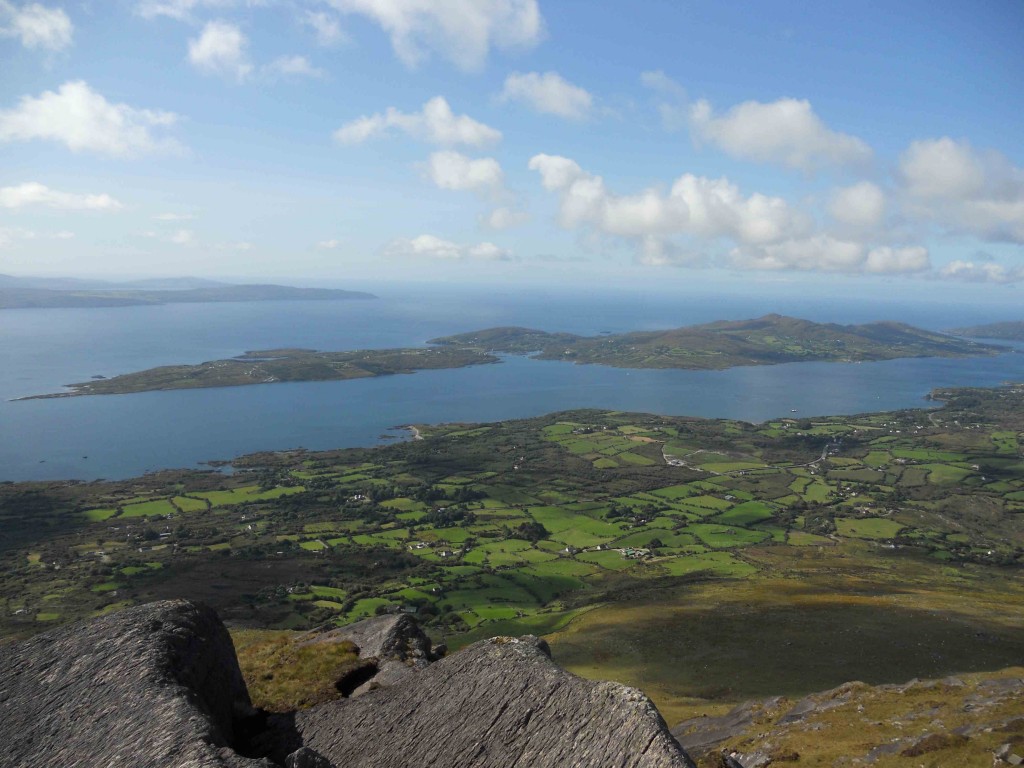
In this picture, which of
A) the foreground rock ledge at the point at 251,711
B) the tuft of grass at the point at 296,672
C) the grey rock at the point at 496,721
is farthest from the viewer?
the tuft of grass at the point at 296,672

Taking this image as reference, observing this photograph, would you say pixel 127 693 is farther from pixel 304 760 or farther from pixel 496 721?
pixel 496 721

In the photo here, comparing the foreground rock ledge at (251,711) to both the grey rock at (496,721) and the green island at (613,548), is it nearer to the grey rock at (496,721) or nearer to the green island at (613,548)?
the grey rock at (496,721)

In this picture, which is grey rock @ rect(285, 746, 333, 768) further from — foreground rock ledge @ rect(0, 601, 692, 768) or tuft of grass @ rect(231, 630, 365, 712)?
tuft of grass @ rect(231, 630, 365, 712)

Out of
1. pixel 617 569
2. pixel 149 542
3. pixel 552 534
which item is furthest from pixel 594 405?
pixel 149 542

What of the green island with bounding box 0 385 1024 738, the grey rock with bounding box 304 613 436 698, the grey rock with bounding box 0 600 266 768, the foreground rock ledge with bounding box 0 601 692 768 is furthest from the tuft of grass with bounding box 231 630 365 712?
the green island with bounding box 0 385 1024 738

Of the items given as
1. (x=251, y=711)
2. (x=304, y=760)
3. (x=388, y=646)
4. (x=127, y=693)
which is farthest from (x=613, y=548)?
(x=304, y=760)

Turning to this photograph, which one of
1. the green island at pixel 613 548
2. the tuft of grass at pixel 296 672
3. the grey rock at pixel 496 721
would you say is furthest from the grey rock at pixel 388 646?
the green island at pixel 613 548
